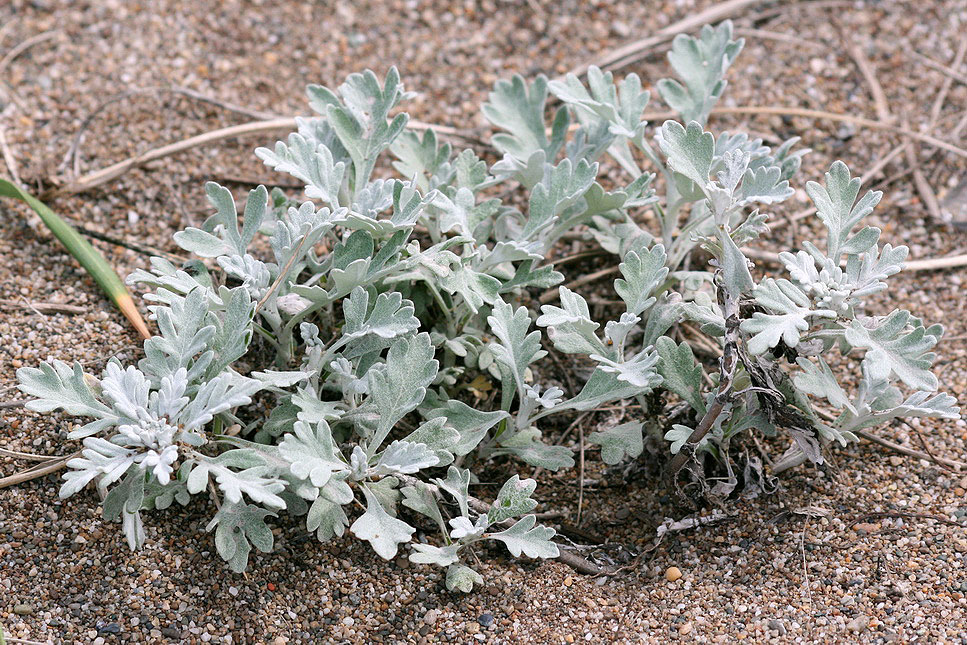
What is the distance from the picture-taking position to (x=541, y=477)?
7.32 ft

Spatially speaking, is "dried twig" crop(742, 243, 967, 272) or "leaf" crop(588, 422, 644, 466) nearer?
"leaf" crop(588, 422, 644, 466)

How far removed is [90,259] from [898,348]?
5.67 feet

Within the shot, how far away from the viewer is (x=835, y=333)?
1879mm

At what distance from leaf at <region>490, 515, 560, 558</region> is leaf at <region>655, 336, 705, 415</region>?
0.38m

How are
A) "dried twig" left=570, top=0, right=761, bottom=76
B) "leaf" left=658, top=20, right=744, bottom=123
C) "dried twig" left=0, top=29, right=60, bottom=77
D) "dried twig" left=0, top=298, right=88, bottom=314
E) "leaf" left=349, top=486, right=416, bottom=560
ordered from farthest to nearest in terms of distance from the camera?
"dried twig" left=570, top=0, right=761, bottom=76
"dried twig" left=0, top=29, right=60, bottom=77
"leaf" left=658, top=20, right=744, bottom=123
"dried twig" left=0, top=298, right=88, bottom=314
"leaf" left=349, top=486, right=416, bottom=560

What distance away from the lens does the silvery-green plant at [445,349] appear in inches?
70.1

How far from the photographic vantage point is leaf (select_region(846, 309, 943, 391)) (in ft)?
5.73

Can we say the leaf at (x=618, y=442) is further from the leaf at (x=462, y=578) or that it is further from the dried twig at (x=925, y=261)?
the dried twig at (x=925, y=261)

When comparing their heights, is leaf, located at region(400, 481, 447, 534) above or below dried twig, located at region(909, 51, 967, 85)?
below

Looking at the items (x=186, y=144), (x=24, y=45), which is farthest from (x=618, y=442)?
(x=24, y=45)

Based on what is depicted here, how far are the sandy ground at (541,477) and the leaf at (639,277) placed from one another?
0.45 m

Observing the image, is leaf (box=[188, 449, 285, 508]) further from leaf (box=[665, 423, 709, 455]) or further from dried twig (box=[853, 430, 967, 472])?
dried twig (box=[853, 430, 967, 472])

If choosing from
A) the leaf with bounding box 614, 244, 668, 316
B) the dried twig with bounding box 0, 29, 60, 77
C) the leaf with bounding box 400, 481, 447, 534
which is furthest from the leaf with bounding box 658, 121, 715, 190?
the dried twig with bounding box 0, 29, 60, 77

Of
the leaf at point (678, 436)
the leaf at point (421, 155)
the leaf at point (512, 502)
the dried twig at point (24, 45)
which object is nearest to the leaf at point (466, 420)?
the leaf at point (512, 502)
